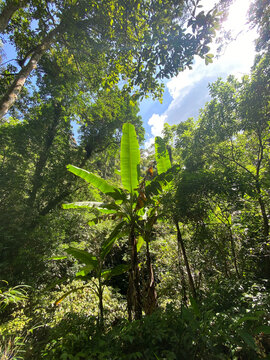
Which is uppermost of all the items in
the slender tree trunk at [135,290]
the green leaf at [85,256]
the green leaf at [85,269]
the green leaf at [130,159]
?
the green leaf at [130,159]

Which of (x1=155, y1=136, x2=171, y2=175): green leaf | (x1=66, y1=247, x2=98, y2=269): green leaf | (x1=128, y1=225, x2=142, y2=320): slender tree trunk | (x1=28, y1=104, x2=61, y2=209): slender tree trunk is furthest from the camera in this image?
(x1=28, y1=104, x2=61, y2=209): slender tree trunk

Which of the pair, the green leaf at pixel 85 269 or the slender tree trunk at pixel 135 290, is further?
the green leaf at pixel 85 269

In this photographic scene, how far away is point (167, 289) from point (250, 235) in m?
3.01

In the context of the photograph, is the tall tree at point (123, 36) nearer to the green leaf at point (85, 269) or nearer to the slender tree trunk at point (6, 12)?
the slender tree trunk at point (6, 12)

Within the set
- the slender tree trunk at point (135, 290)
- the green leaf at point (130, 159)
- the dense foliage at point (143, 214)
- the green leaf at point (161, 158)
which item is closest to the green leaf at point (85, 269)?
the dense foliage at point (143, 214)

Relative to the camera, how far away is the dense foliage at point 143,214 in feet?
5.85

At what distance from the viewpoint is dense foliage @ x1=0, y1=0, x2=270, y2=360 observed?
178 centimetres

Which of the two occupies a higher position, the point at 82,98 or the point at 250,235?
the point at 82,98

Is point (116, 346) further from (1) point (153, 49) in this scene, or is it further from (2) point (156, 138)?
(1) point (153, 49)

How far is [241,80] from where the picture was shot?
14.3ft

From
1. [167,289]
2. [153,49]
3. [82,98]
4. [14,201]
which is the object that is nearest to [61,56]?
[82,98]

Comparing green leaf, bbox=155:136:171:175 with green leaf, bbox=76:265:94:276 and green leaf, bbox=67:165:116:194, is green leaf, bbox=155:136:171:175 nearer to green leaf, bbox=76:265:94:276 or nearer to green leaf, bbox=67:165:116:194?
green leaf, bbox=67:165:116:194

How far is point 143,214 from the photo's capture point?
12.0 feet

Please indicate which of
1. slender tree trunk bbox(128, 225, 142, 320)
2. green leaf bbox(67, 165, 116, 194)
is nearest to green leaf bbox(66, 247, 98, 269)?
slender tree trunk bbox(128, 225, 142, 320)
